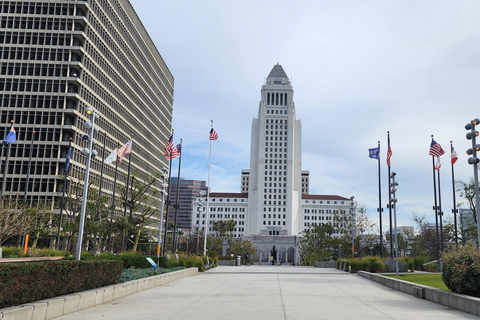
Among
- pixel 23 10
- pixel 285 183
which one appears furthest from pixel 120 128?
pixel 285 183

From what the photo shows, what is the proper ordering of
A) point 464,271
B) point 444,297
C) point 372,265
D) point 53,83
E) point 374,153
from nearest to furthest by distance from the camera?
point 464,271
point 444,297
point 372,265
point 374,153
point 53,83

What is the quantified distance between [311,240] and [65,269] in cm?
7965

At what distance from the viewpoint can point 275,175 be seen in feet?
527

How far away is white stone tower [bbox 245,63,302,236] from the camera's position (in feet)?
522

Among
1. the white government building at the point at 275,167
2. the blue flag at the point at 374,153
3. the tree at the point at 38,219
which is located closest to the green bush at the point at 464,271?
the blue flag at the point at 374,153

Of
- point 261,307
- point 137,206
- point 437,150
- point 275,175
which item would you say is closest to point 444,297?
point 261,307

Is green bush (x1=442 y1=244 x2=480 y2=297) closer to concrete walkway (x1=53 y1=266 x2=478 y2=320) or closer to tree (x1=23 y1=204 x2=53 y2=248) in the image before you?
concrete walkway (x1=53 y1=266 x2=478 y2=320)

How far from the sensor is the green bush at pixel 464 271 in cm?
1470

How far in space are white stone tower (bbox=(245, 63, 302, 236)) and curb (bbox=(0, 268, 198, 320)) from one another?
14055 centimetres

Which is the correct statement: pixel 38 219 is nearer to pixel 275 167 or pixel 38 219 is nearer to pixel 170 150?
pixel 170 150

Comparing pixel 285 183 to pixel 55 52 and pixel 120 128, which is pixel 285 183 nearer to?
pixel 120 128

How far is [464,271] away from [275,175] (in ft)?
478

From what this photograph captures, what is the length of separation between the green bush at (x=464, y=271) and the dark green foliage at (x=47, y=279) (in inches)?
502

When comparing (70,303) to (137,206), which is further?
(137,206)
